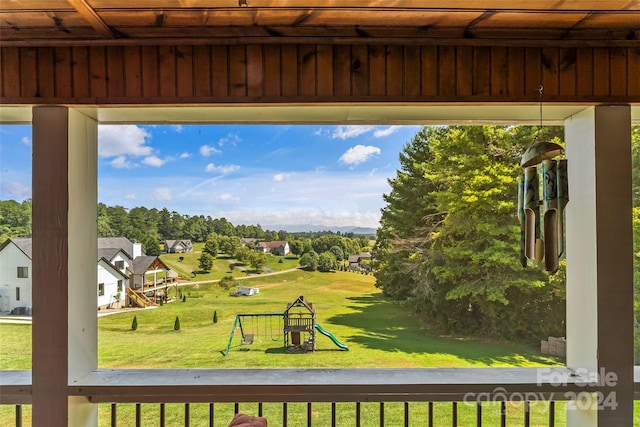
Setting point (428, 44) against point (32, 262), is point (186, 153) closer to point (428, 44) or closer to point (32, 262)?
point (32, 262)

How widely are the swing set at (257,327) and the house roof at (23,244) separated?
3.69 feet

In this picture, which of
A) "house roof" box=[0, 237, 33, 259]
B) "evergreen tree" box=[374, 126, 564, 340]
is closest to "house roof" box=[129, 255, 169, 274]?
"house roof" box=[0, 237, 33, 259]

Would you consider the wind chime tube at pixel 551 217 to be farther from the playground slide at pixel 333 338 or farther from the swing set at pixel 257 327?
the swing set at pixel 257 327

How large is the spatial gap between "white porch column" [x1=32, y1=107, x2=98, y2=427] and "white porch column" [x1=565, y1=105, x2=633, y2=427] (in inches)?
99.9

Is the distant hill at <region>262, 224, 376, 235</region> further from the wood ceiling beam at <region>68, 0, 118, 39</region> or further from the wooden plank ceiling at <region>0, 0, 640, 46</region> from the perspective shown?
the wood ceiling beam at <region>68, 0, 118, 39</region>

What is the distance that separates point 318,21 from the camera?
1410 mm

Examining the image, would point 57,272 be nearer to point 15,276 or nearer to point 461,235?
point 15,276

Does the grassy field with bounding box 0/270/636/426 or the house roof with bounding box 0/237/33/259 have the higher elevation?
the house roof with bounding box 0/237/33/259

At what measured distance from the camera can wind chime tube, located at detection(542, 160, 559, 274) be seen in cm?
133

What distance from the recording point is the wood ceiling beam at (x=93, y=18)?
4.01 feet

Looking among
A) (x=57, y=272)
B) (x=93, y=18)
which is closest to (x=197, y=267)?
(x=57, y=272)

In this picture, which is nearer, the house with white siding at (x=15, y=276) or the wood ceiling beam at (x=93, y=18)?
the wood ceiling beam at (x=93, y=18)

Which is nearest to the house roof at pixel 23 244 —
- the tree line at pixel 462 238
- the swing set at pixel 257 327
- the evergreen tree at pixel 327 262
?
the swing set at pixel 257 327

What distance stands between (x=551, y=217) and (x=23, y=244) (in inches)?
104
